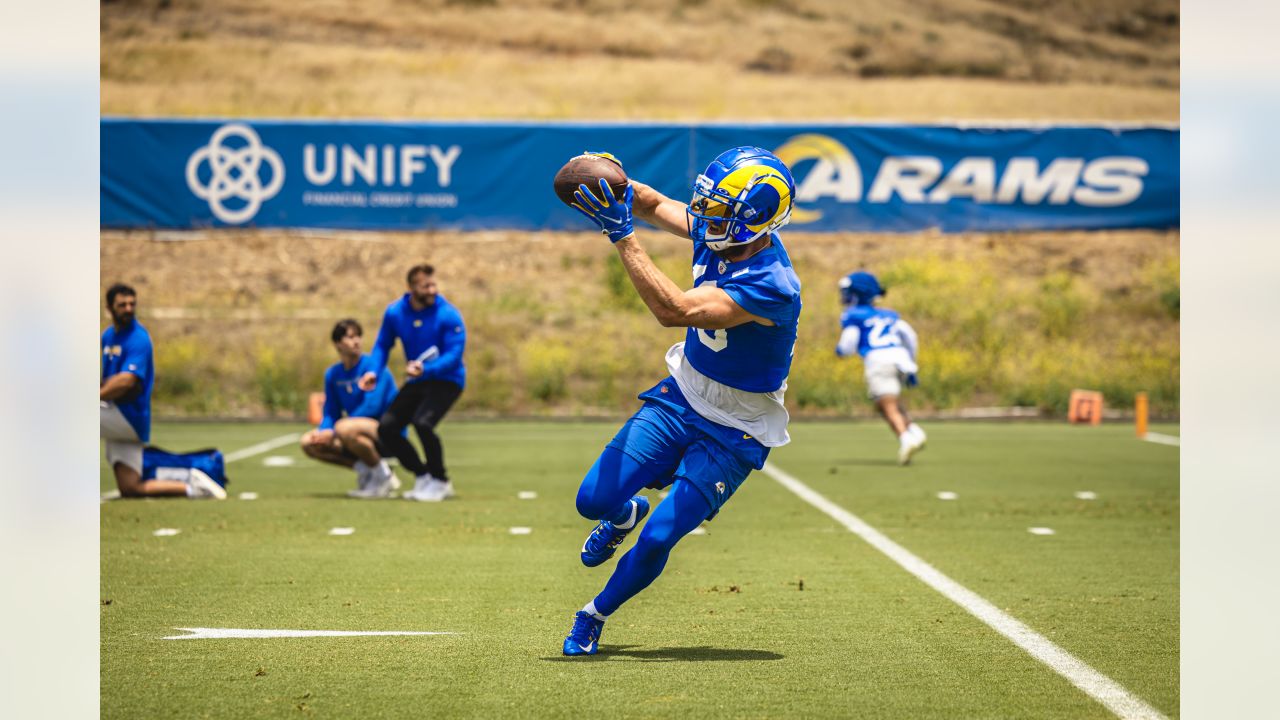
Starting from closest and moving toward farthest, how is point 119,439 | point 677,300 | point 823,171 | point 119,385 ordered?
→ 1. point 677,300
2. point 119,385
3. point 119,439
4. point 823,171

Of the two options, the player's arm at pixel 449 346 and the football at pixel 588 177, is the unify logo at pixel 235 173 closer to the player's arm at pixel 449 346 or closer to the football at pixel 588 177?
the player's arm at pixel 449 346

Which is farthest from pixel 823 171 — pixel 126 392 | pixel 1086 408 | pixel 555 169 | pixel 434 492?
pixel 126 392

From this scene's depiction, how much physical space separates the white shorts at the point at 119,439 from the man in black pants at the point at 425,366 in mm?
1875

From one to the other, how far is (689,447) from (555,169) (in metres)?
18.8

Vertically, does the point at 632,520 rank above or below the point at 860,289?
below

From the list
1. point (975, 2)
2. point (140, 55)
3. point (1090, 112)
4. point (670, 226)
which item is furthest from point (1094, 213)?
point (975, 2)

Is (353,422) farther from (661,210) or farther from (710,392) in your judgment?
(710,392)

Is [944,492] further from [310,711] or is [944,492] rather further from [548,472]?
[310,711]

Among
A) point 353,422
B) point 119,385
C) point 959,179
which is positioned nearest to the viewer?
point 119,385

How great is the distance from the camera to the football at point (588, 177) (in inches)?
235

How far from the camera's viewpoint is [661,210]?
6883 millimetres

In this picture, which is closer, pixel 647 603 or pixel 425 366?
pixel 647 603

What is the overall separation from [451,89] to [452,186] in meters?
18.7

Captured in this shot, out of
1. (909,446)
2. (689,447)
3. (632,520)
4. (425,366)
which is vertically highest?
(425,366)
